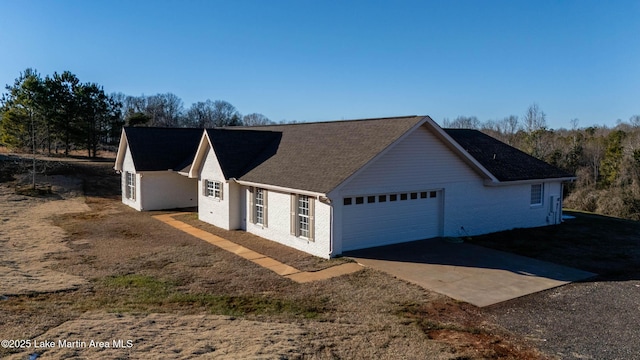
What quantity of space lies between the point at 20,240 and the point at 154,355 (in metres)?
14.4

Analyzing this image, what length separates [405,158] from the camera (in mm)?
17453

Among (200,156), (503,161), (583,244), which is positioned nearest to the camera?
(583,244)

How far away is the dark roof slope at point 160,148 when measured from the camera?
27.3m

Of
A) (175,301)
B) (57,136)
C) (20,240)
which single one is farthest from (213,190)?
(57,136)

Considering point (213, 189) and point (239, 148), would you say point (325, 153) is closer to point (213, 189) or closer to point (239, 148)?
point (239, 148)

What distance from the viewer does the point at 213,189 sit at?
2239 centimetres

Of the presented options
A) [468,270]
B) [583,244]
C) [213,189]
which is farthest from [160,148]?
[583,244]

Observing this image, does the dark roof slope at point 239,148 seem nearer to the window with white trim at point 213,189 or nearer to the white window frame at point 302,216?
the window with white trim at point 213,189

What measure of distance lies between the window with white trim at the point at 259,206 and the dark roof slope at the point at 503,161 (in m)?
9.39

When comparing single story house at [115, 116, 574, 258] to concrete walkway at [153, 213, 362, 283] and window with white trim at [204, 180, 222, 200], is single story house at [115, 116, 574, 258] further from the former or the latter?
concrete walkway at [153, 213, 362, 283]

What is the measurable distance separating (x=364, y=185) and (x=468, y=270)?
4.54 metres

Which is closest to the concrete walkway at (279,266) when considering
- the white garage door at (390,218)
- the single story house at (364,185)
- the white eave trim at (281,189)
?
the single story house at (364,185)

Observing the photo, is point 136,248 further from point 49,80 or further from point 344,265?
point 49,80

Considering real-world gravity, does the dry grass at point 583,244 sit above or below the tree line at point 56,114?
below
